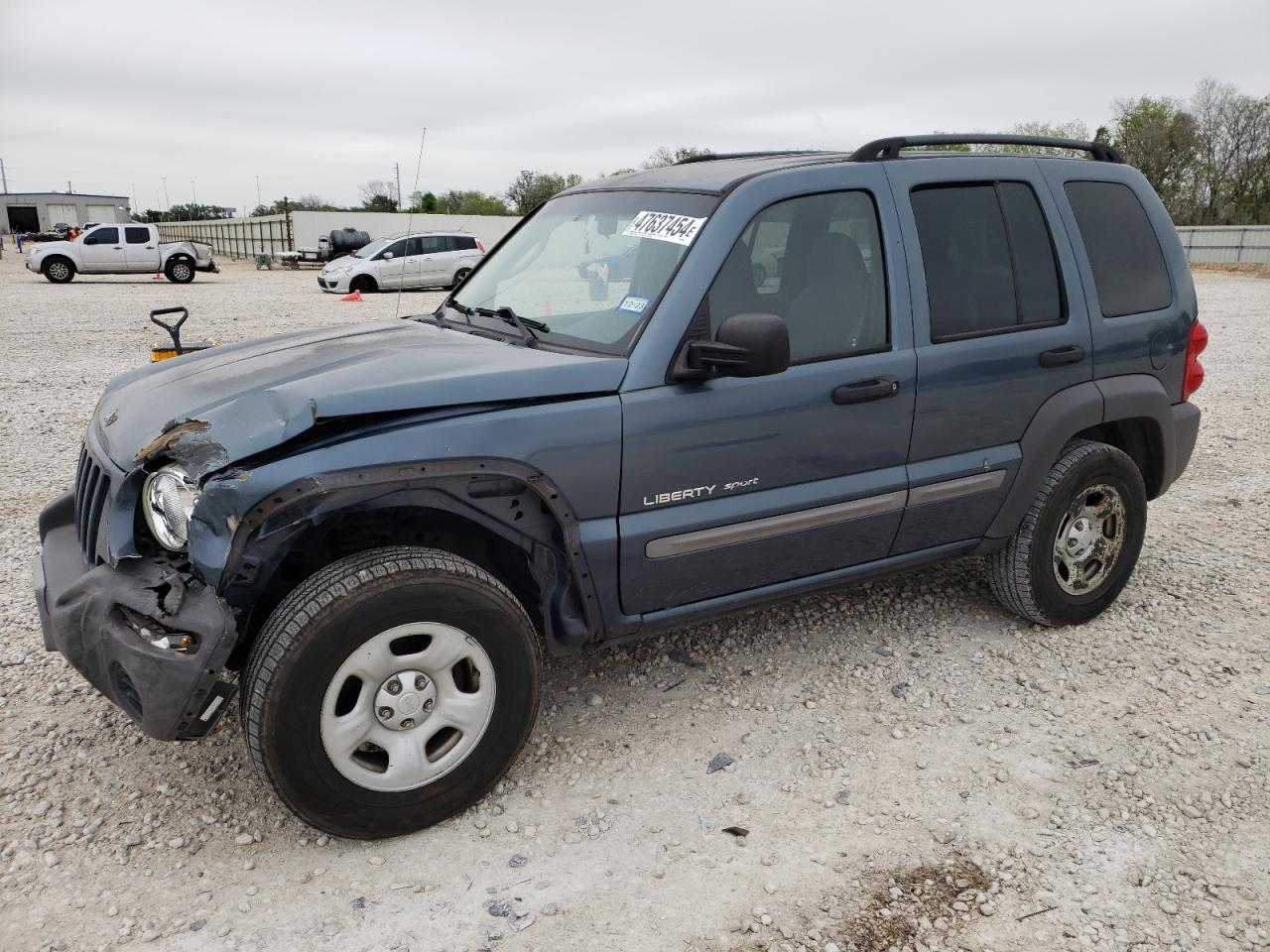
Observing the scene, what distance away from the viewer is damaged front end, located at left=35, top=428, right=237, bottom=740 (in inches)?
101

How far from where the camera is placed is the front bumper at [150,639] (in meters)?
2.57

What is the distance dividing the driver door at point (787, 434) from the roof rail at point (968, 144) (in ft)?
0.51

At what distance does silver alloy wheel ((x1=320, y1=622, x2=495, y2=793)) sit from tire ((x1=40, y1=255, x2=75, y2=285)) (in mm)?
28626

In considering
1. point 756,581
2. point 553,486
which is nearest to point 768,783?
point 756,581

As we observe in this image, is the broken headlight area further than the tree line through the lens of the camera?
No

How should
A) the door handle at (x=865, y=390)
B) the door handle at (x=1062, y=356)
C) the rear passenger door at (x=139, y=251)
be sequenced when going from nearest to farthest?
1. the door handle at (x=865, y=390)
2. the door handle at (x=1062, y=356)
3. the rear passenger door at (x=139, y=251)

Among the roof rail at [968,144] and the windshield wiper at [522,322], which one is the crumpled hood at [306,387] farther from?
the roof rail at [968,144]

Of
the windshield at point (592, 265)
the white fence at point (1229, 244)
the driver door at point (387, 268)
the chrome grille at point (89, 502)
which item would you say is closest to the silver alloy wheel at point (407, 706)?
the chrome grille at point (89, 502)

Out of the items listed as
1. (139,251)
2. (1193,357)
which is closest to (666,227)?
(1193,357)

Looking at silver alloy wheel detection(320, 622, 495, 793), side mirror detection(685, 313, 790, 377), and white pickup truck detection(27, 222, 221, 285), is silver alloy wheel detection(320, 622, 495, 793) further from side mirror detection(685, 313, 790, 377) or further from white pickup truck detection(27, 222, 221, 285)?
white pickup truck detection(27, 222, 221, 285)

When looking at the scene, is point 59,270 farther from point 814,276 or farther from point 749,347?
point 749,347

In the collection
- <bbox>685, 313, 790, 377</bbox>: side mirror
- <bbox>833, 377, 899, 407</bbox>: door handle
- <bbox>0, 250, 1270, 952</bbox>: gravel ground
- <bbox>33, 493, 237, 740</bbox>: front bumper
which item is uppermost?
<bbox>685, 313, 790, 377</bbox>: side mirror

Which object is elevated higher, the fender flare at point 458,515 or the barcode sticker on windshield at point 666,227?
the barcode sticker on windshield at point 666,227

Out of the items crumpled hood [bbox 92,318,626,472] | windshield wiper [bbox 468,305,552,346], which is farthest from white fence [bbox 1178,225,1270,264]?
crumpled hood [bbox 92,318,626,472]
